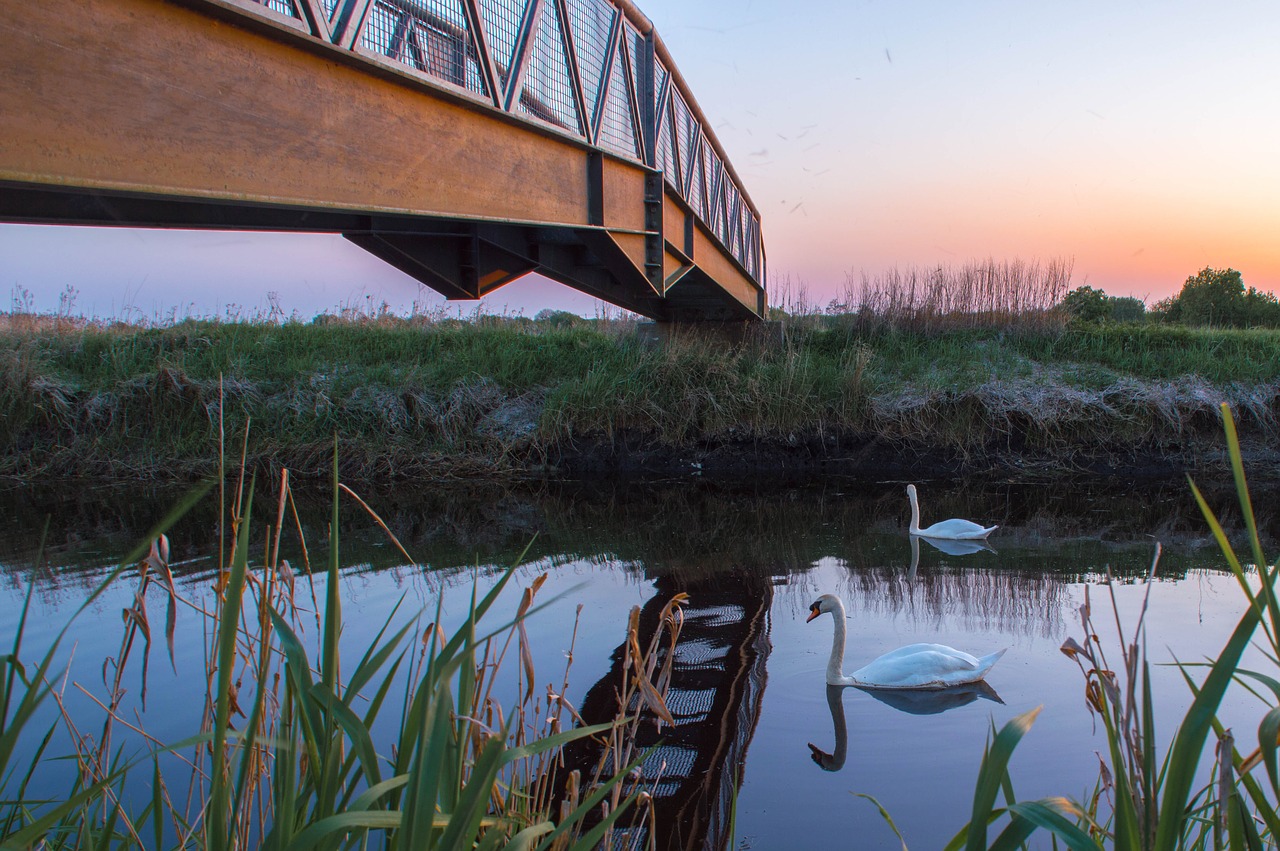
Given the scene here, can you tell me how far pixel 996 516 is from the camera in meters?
9.74

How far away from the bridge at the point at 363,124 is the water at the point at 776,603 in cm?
168

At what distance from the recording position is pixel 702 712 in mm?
4375

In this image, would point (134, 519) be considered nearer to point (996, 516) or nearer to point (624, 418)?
point (624, 418)

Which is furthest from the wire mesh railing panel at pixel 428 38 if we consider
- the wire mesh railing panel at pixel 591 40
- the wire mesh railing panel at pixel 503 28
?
the wire mesh railing panel at pixel 591 40

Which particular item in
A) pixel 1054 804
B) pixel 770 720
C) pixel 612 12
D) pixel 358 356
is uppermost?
pixel 612 12

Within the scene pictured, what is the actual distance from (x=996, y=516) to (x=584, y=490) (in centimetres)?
539

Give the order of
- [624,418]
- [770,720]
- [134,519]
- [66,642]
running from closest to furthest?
[770,720]
[66,642]
[134,519]
[624,418]

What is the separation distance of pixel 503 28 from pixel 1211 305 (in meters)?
25.9

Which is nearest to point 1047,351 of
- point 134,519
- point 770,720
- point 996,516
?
point 996,516

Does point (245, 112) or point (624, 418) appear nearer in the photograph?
point (245, 112)

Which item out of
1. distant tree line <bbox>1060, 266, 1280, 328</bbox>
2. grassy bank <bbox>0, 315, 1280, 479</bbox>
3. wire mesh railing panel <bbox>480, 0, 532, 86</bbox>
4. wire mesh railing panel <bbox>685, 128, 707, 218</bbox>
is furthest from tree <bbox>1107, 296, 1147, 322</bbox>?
wire mesh railing panel <bbox>480, 0, 532, 86</bbox>

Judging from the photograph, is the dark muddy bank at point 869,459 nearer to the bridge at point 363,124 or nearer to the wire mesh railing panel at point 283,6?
the bridge at point 363,124

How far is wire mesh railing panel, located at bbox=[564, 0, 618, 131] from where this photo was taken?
18.9 feet

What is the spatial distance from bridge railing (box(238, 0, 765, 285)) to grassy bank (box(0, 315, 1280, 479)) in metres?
4.21
